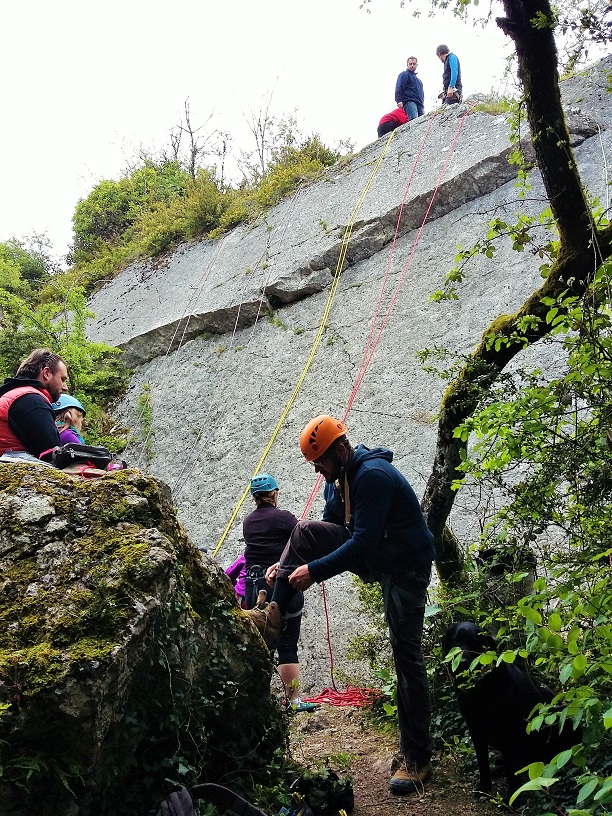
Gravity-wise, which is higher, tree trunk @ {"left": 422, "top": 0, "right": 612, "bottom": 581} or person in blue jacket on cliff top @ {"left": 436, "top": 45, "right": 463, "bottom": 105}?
person in blue jacket on cliff top @ {"left": 436, "top": 45, "right": 463, "bottom": 105}

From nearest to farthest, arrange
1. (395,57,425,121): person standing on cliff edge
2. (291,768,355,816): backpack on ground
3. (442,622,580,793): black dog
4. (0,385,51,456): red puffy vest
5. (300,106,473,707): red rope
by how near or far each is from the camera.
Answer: (291,768,355,816): backpack on ground, (442,622,580,793): black dog, (0,385,51,456): red puffy vest, (300,106,473,707): red rope, (395,57,425,121): person standing on cliff edge

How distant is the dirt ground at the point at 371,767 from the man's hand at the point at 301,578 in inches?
33.8

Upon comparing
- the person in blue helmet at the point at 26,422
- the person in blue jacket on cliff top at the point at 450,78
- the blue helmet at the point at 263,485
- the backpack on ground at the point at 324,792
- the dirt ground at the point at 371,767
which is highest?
the person in blue jacket on cliff top at the point at 450,78

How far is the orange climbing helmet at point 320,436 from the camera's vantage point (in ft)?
14.0

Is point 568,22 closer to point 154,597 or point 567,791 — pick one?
point 154,597

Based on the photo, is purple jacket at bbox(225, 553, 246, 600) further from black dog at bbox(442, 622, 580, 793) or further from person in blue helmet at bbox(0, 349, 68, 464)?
black dog at bbox(442, 622, 580, 793)

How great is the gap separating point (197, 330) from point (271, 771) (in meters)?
9.34

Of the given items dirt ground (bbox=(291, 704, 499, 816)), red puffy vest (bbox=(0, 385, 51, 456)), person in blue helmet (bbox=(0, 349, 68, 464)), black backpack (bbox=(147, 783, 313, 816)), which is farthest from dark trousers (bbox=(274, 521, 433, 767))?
red puffy vest (bbox=(0, 385, 51, 456))

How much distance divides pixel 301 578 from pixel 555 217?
102 inches

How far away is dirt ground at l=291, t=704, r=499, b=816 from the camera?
12.6ft

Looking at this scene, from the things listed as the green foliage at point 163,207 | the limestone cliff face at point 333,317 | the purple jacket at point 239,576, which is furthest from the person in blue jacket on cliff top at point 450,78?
the purple jacket at point 239,576

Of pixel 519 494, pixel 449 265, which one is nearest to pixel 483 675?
pixel 519 494

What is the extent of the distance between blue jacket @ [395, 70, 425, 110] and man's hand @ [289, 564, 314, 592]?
42.7 feet

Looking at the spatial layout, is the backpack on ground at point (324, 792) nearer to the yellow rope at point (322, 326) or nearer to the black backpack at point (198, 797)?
the black backpack at point (198, 797)
